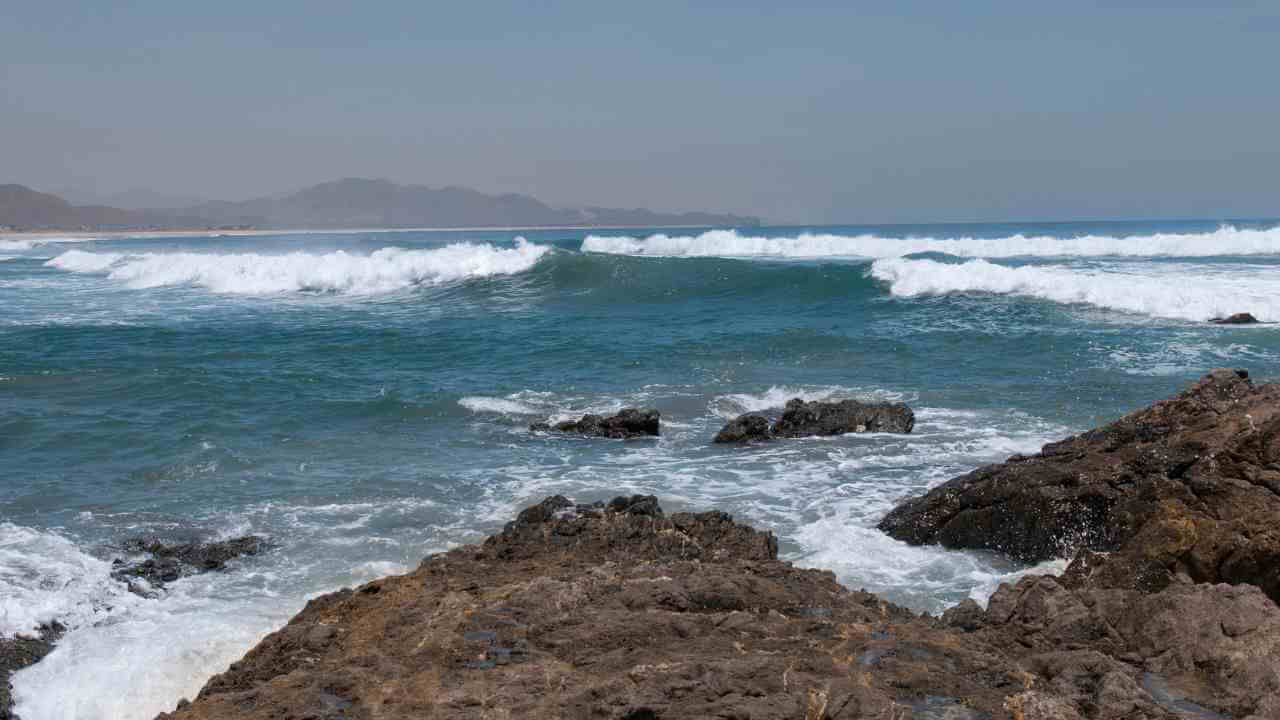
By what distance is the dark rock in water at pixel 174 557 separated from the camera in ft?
22.8

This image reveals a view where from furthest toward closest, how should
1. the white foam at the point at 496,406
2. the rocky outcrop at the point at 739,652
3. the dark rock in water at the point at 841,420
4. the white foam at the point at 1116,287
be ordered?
the white foam at the point at 1116,287, the white foam at the point at 496,406, the dark rock in water at the point at 841,420, the rocky outcrop at the point at 739,652

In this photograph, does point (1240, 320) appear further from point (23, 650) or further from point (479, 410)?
point (23, 650)

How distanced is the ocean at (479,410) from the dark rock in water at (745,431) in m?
0.42

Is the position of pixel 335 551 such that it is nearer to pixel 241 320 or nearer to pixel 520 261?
pixel 241 320

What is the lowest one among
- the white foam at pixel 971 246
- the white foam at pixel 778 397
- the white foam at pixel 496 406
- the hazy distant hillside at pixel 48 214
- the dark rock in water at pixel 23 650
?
the dark rock in water at pixel 23 650

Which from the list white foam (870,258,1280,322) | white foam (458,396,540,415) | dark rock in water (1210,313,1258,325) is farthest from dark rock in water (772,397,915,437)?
white foam (870,258,1280,322)

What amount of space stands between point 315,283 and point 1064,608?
32117mm

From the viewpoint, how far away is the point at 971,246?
175 feet

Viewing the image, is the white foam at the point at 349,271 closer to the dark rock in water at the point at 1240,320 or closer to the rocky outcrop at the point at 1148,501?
the dark rock in water at the point at 1240,320

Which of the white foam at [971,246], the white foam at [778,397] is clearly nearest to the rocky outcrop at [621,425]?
the white foam at [778,397]

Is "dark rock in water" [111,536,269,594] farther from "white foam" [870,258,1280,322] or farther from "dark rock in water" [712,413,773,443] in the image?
"white foam" [870,258,1280,322]

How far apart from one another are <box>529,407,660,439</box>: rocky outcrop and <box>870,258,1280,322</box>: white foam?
47.9ft

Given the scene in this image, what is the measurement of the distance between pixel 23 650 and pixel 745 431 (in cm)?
726

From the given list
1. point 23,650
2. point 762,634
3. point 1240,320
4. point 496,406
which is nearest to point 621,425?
point 496,406
